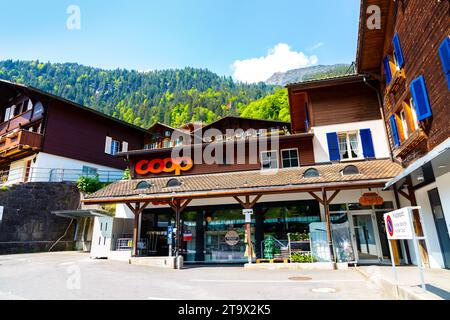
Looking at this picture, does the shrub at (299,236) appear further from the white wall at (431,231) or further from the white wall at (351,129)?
the white wall at (431,231)

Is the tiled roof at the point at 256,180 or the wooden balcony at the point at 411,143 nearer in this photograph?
the wooden balcony at the point at 411,143

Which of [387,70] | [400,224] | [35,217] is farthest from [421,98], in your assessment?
[35,217]

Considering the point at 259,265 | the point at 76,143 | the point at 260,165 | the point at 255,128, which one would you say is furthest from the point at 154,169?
the point at 255,128

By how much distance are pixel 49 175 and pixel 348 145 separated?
2170 cm

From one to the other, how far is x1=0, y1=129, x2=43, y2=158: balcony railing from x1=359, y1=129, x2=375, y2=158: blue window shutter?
74.8ft

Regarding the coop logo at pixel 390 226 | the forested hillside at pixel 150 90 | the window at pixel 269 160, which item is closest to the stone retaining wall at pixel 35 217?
the window at pixel 269 160

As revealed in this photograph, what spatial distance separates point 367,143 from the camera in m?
14.6

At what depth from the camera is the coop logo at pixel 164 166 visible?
17.4 meters

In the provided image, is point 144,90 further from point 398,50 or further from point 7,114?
point 398,50

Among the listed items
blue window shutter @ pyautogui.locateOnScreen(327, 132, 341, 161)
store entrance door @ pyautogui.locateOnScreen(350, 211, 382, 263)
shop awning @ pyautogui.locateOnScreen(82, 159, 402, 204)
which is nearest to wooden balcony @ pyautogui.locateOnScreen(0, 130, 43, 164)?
shop awning @ pyautogui.locateOnScreen(82, 159, 402, 204)

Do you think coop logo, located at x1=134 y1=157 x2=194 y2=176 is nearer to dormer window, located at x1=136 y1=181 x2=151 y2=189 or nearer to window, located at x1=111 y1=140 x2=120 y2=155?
dormer window, located at x1=136 y1=181 x2=151 y2=189

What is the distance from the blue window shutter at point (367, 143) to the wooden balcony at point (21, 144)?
22797 millimetres
